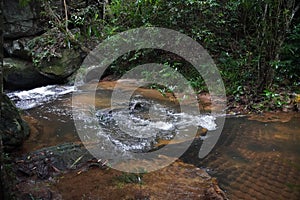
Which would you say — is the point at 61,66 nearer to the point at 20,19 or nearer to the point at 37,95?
the point at 37,95

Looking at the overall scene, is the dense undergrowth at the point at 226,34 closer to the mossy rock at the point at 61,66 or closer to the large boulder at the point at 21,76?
the mossy rock at the point at 61,66

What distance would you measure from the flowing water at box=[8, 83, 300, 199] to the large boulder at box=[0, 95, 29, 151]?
0.18 meters

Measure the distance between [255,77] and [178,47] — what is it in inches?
112

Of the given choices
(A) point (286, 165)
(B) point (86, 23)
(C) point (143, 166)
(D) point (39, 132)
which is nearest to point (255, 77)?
(A) point (286, 165)

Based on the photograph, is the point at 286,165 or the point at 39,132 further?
the point at 39,132

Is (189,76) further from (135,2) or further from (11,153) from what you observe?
(11,153)

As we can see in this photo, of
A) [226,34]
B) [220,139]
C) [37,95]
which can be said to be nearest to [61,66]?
[37,95]

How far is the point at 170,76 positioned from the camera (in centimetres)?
766

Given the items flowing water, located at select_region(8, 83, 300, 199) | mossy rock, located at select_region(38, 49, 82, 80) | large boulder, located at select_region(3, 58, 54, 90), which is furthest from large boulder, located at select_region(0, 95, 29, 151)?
large boulder, located at select_region(3, 58, 54, 90)

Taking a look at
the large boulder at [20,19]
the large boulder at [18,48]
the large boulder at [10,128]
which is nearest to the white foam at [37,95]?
the large boulder at [18,48]

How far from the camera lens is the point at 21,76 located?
28.0 ft

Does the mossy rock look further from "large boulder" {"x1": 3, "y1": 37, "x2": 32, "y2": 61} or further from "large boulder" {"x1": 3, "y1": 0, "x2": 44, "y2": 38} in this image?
"large boulder" {"x1": 3, "y1": 0, "x2": 44, "y2": 38}

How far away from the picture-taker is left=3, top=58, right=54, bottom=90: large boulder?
845cm

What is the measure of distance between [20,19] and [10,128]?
6762mm
